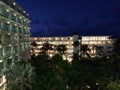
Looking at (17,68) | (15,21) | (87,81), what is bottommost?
(87,81)

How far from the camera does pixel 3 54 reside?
217 ft

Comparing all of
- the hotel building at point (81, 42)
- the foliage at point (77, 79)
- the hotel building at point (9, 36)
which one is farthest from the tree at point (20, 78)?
the hotel building at point (81, 42)

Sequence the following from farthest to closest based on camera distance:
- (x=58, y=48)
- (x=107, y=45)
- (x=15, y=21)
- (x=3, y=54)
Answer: (x=107, y=45), (x=58, y=48), (x=15, y=21), (x=3, y=54)

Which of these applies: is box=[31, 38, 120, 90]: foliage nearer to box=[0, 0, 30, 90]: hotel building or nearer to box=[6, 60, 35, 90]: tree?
box=[6, 60, 35, 90]: tree

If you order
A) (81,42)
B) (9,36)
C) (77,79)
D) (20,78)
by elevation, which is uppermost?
(9,36)

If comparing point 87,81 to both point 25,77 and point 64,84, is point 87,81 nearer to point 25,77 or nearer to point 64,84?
point 64,84

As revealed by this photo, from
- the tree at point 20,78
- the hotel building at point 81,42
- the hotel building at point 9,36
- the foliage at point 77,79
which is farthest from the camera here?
the hotel building at point 81,42

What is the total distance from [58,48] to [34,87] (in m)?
77.6

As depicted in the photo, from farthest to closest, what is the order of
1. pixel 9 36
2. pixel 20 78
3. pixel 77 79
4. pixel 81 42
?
pixel 81 42 < pixel 9 36 < pixel 77 79 < pixel 20 78

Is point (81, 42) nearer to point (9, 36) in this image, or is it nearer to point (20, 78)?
point (9, 36)

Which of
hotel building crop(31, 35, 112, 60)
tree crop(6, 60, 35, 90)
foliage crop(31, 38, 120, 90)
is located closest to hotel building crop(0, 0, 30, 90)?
tree crop(6, 60, 35, 90)

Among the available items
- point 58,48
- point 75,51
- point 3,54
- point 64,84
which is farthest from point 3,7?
point 75,51

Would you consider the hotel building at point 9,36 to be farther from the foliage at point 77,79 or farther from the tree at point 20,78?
the foliage at point 77,79

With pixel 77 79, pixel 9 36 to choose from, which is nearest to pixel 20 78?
pixel 77 79
